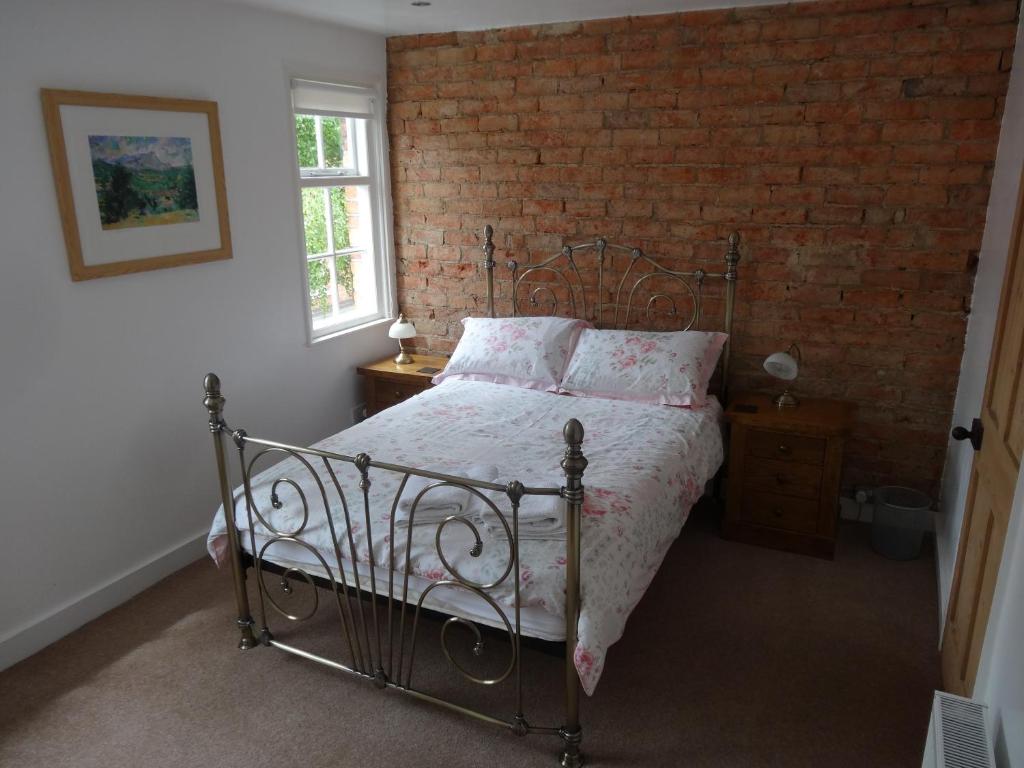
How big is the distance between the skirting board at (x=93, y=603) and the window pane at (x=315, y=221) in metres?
1.56

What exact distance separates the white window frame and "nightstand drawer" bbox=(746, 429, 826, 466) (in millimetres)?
2248

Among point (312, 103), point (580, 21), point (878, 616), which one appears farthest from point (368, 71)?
point (878, 616)

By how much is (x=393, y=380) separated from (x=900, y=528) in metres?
2.60

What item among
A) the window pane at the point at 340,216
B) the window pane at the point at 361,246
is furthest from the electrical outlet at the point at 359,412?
the window pane at the point at 340,216

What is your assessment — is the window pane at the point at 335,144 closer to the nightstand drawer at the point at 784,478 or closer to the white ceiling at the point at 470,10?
the white ceiling at the point at 470,10

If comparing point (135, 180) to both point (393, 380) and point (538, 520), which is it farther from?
point (538, 520)

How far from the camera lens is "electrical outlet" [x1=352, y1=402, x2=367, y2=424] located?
14.1ft

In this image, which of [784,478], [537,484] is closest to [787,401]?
[784,478]

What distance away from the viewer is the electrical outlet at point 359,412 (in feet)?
14.1

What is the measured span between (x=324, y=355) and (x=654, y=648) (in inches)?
90.6

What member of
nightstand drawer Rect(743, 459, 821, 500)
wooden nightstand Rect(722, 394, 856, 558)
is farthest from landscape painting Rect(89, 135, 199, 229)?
nightstand drawer Rect(743, 459, 821, 500)

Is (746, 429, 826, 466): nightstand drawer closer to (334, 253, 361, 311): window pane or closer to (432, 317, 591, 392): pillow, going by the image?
(432, 317, 591, 392): pillow

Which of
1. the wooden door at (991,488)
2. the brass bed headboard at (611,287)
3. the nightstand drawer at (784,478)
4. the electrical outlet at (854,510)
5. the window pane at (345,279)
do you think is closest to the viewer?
the wooden door at (991,488)

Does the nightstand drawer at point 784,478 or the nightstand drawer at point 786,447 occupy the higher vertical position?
the nightstand drawer at point 786,447
